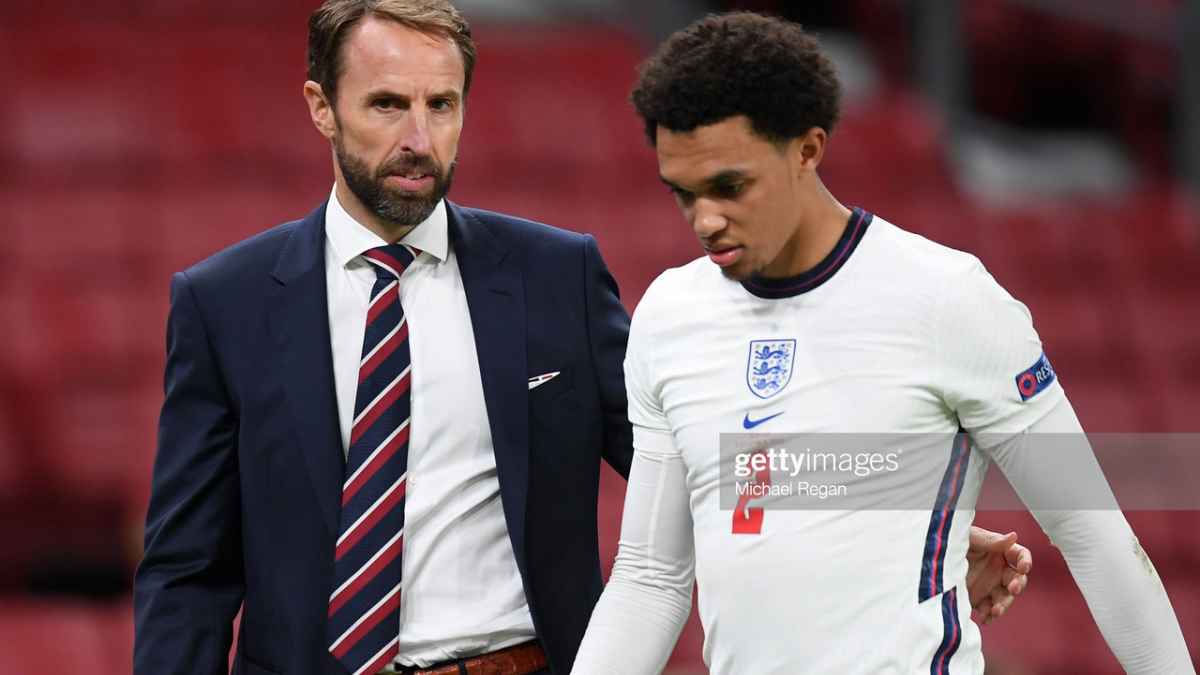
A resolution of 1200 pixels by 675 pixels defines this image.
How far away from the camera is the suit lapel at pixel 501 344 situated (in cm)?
215

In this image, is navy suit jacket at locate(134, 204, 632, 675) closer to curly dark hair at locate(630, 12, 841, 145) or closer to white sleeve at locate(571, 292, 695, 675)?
white sleeve at locate(571, 292, 695, 675)

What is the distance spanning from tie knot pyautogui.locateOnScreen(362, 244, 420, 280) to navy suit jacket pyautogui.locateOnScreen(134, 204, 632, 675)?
0.08 m

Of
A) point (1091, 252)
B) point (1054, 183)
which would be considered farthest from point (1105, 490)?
point (1054, 183)

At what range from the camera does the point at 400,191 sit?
6.95 feet

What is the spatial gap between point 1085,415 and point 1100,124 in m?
3.38

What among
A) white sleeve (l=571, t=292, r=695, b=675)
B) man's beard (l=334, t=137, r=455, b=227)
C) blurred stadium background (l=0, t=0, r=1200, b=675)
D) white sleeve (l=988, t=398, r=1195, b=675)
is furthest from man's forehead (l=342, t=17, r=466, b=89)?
blurred stadium background (l=0, t=0, r=1200, b=675)

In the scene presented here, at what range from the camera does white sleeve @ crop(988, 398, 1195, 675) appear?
1745 millimetres

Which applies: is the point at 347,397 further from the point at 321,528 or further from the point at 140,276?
the point at 140,276

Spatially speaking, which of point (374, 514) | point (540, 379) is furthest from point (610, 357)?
point (374, 514)

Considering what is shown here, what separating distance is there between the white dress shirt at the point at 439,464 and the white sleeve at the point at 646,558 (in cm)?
24

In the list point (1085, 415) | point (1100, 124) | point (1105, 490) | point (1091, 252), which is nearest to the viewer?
point (1105, 490)

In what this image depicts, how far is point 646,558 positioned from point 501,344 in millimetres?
402

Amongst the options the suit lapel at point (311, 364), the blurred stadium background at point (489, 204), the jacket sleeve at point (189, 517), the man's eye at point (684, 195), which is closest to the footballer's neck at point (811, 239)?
the man's eye at point (684, 195)

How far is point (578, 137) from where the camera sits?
6410 mm
